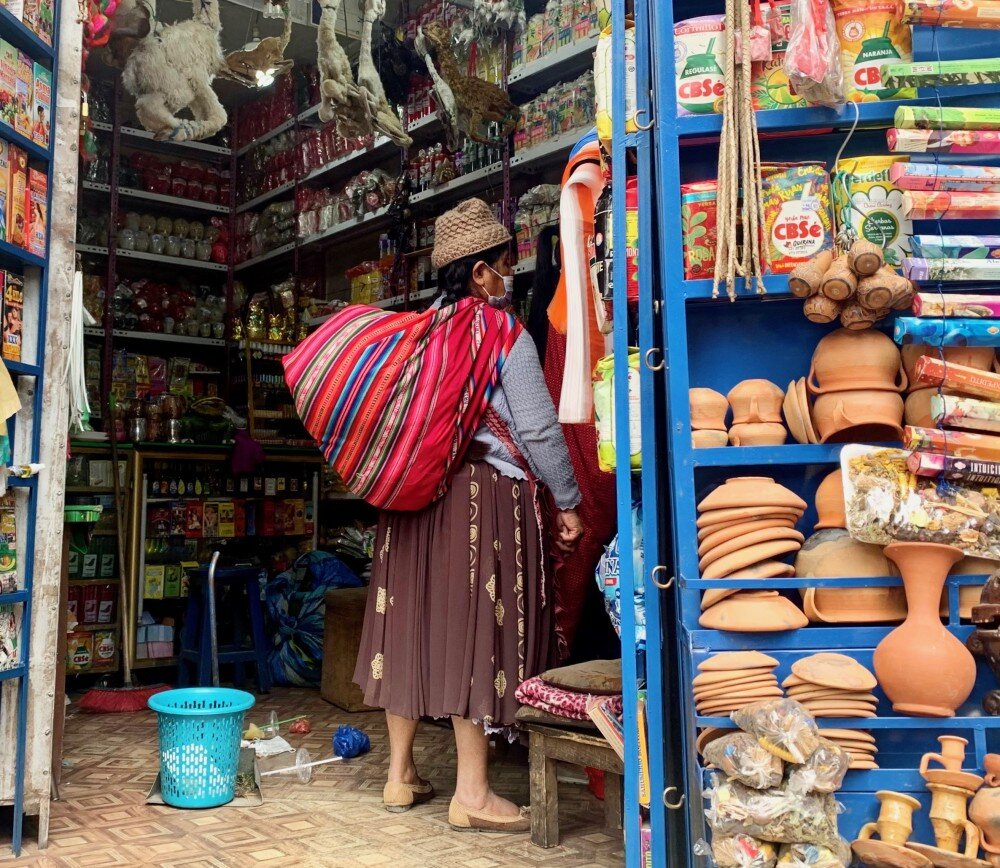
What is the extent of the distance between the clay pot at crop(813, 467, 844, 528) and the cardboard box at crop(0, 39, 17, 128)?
223 centimetres

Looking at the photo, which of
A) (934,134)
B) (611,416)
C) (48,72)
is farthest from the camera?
(48,72)

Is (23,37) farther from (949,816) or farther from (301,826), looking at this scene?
(949,816)

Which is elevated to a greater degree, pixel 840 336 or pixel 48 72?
pixel 48 72

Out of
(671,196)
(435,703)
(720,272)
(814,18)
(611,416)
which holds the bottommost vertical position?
(435,703)

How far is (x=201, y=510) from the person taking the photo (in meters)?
5.50

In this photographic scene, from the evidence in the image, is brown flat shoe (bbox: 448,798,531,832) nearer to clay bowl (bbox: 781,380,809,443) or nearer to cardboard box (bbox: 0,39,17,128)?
clay bowl (bbox: 781,380,809,443)

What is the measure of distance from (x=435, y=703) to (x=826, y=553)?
142 cm

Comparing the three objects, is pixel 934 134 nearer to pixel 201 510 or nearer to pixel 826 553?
pixel 826 553

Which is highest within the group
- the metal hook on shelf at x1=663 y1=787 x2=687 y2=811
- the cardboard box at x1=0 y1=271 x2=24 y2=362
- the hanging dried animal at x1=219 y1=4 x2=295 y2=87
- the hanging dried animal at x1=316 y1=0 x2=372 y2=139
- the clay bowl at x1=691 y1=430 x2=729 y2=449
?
the hanging dried animal at x1=219 y1=4 x2=295 y2=87

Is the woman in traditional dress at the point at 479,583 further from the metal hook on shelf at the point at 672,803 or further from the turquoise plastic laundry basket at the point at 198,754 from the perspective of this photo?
the metal hook on shelf at the point at 672,803

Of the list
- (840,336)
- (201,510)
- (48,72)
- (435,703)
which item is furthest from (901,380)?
(201,510)

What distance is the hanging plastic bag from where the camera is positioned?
65.8 inches

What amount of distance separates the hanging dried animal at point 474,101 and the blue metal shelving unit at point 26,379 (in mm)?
1950

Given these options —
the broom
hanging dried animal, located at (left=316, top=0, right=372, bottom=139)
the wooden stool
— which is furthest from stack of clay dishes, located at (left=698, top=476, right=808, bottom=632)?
the broom
